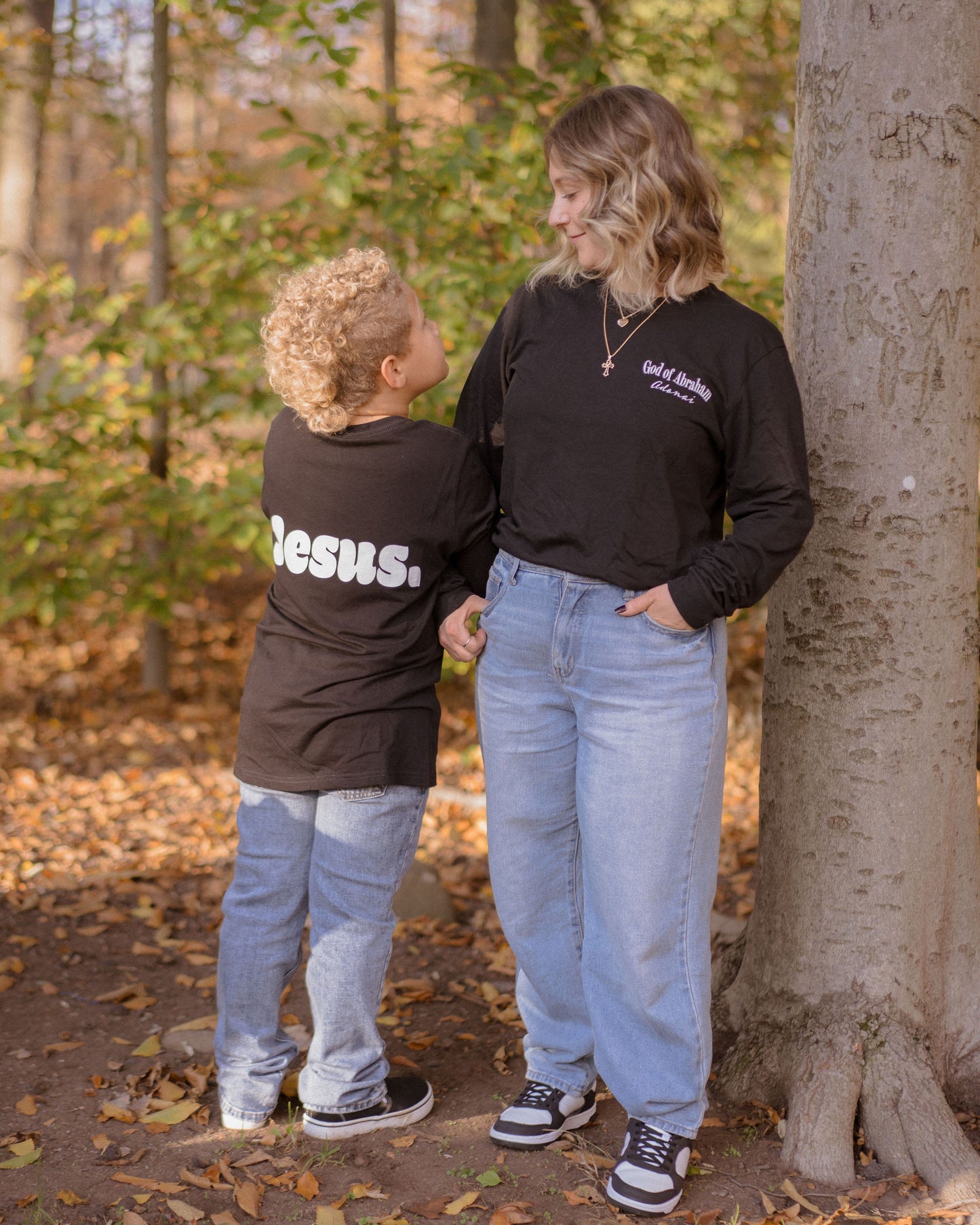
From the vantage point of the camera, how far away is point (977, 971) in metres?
2.88

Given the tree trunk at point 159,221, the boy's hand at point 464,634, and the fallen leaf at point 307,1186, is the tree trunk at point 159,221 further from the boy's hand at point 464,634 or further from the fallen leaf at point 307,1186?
the fallen leaf at point 307,1186

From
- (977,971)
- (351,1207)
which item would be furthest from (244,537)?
(977,971)

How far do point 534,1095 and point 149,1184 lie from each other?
3.01ft

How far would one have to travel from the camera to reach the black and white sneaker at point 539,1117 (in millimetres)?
2693

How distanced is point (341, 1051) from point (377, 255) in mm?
1876

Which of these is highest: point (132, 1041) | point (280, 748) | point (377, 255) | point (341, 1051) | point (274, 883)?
point (377, 255)

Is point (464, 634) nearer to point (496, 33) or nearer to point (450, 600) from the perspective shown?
point (450, 600)

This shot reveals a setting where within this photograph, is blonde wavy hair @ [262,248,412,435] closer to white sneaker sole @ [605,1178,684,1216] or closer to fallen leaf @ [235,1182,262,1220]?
fallen leaf @ [235,1182,262,1220]

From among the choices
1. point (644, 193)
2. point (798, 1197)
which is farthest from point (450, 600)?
A: point (798, 1197)

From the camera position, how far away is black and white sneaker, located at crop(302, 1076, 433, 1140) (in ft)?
8.91

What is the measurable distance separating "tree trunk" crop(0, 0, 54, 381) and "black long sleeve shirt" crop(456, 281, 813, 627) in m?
5.09

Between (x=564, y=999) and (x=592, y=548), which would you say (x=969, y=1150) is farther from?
(x=592, y=548)

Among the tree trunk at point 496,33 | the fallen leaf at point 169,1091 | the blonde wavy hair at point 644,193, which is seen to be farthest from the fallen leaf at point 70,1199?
the tree trunk at point 496,33

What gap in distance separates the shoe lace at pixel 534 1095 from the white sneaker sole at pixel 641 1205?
1.06ft
